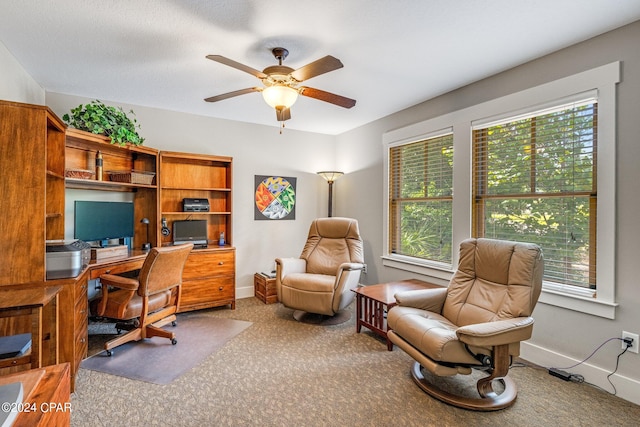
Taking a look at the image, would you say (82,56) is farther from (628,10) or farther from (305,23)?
(628,10)

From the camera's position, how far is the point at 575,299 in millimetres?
2303

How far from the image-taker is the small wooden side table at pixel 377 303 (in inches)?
115

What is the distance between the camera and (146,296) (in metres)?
2.70

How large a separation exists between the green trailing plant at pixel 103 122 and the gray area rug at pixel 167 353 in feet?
6.44

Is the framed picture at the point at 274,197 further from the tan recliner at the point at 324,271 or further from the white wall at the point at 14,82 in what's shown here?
the white wall at the point at 14,82

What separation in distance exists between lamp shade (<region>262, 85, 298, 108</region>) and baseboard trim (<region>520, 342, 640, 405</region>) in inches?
110

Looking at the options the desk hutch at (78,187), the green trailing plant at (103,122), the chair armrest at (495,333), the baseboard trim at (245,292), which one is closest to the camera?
the chair armrest at (495,333)

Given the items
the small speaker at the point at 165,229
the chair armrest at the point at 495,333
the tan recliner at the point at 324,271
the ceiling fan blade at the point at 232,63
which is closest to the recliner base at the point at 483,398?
the chair armrest at the point at 495,333

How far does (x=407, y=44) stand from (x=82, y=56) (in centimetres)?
260

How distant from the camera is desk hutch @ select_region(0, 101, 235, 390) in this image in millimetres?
1958

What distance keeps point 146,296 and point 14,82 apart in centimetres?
204

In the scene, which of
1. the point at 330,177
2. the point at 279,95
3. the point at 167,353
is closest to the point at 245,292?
the point at 167,353

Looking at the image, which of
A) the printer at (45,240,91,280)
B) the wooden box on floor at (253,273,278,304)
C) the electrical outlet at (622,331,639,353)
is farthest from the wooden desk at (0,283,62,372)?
the electrical outlet at (622,331,639,353)

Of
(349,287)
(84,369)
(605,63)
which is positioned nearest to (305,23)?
(605,63)
